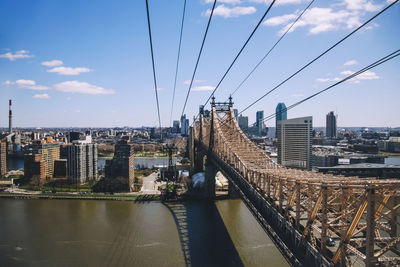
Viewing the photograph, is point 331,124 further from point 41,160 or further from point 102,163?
point 41,160

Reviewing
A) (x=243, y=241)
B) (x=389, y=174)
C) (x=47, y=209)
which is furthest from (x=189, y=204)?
(x=389, y=174)

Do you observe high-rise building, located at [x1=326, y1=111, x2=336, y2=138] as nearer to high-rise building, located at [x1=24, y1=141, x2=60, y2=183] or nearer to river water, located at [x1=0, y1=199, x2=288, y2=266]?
river water, located at [x1=0, y1=199, x2=288, y2=266]

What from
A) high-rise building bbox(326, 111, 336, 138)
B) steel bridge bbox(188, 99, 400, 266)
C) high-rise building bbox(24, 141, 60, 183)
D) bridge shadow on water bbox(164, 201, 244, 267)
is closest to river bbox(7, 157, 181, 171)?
high-rise building bbox(24, 141, 60, 183)

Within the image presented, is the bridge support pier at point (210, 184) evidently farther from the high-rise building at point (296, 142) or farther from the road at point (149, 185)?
the high-rise building at point (296, 142)

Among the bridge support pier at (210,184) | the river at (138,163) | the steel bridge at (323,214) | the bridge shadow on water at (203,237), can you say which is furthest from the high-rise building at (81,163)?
the steel bridge at (323,214)

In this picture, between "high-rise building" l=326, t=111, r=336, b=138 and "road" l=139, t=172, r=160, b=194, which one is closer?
"road" l=139, t=172, r=160, b=194
